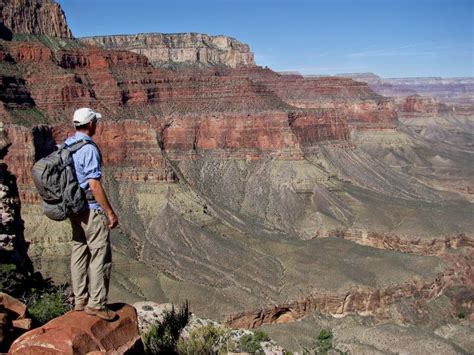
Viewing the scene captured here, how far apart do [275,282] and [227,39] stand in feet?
407

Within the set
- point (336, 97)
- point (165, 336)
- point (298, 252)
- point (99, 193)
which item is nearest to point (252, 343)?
point (165, 336)

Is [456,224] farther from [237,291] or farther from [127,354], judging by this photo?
[127,354]

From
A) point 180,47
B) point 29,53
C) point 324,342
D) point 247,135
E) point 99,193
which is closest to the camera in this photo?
point 99,193

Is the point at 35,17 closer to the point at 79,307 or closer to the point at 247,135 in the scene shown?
the point at 247,135

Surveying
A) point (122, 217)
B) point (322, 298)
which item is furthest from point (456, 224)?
point (122, 217)

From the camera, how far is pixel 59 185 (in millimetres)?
9836

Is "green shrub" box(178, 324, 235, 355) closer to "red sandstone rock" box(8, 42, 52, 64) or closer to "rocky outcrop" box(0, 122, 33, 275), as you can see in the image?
"rocky outcrop" box(0, 122, 33, 275)

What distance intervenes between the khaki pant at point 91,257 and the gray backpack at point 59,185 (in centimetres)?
44

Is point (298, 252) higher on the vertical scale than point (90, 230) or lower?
lower

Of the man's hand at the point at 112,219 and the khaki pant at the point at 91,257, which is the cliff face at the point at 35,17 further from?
A: the man's hand at the point at 112,219

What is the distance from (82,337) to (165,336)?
433 centimetres

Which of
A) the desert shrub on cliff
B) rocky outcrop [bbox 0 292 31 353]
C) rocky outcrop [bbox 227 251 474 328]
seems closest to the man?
rocky outcrop [bbox 0 292 31 353]

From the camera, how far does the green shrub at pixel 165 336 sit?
13.3m

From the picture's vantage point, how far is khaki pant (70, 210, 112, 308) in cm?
1044
